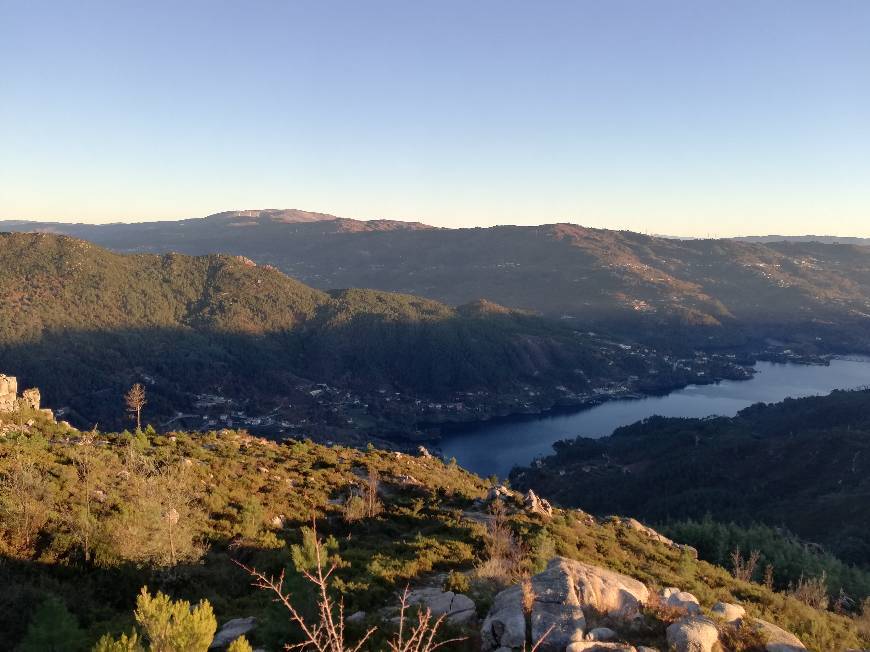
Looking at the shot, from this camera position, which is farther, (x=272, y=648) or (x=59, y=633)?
(x=272, y=648)

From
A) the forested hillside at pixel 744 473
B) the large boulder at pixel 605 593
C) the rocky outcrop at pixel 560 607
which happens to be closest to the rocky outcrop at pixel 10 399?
the rocky outcrop at pixel 560 607

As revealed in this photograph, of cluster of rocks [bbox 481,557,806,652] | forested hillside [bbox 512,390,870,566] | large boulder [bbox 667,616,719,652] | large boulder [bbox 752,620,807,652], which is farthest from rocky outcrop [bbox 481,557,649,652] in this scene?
forested hillside [bbox 512,390,870,566]

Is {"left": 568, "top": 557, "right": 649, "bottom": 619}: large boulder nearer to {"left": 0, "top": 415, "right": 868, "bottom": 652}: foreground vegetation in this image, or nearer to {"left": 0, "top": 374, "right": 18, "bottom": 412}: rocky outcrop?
{"left": 0, "top": 415, "right": 868, "bottom": 652}: foreground vegetation

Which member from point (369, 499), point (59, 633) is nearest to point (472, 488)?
point (369, 499)

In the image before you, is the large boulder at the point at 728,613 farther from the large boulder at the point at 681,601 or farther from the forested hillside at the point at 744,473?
the forested hillside at the point at 744,473

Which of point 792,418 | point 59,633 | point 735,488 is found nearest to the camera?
point 59,633

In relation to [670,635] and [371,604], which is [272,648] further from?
[670,635]

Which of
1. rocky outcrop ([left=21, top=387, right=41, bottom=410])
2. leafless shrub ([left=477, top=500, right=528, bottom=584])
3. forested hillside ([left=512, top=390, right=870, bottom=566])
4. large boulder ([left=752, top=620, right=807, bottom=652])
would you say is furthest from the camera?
forested hillside ([left=512, top=390, right=870, bottom=566])
